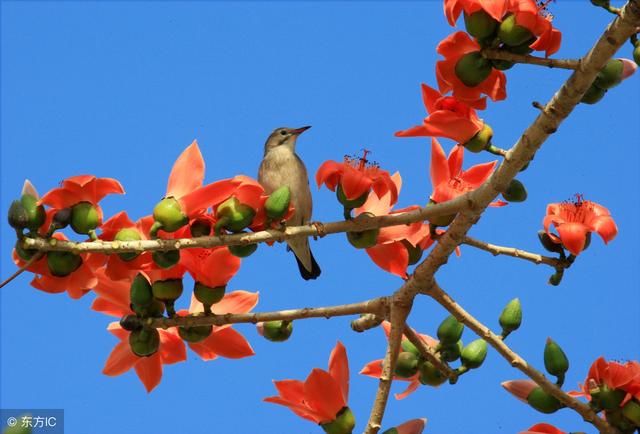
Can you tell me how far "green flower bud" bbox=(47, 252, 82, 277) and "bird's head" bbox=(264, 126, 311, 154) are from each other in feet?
7.41

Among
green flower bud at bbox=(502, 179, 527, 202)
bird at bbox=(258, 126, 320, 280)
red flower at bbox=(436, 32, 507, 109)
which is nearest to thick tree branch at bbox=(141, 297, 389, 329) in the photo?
green flower bud at bbox=(502, 179, 527, 202)

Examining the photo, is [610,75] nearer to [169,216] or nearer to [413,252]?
[413,252]

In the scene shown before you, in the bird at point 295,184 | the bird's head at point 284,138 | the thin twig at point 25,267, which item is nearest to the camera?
the thin twig at point 25,267

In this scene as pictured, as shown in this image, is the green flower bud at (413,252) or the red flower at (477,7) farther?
the green flower bud at (413,252)

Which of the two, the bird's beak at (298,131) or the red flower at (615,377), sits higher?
the bird's beak at (298,131)

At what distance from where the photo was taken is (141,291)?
85.0 inches

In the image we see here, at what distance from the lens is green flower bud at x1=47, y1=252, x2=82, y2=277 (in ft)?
6.64

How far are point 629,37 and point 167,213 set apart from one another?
3.23 feet

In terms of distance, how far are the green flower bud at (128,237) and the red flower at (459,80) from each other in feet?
2.43

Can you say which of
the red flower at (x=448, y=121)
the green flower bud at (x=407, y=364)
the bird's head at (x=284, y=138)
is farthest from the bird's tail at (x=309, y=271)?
the red flower at (x=448, y=121)

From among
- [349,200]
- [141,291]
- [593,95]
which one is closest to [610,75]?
[593,95]

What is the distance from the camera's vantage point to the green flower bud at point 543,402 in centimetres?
226

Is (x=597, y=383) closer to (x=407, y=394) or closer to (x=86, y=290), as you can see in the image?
(x=407, y=394)

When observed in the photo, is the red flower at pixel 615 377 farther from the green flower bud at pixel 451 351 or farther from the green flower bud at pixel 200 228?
the green flower bud at pixel 200 228
